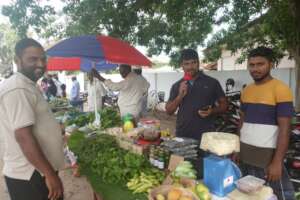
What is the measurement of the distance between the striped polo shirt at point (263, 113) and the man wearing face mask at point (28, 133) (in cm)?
160

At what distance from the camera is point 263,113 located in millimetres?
2404

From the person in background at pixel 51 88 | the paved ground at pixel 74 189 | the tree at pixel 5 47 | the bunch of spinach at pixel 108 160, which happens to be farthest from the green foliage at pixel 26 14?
the tree at pixel 5 47

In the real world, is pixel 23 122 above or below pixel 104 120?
above

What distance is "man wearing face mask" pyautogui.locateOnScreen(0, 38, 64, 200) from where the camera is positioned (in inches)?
77.8

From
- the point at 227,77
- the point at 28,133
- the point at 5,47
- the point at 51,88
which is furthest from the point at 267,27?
the point at 5,47

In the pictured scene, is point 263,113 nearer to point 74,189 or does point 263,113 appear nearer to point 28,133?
point 28,133

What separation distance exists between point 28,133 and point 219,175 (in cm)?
135

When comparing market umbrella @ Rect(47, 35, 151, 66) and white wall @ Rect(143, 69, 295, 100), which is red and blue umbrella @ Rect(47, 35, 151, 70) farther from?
white wall @ Rect(143, 69, 295, 100)

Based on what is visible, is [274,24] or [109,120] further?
[274,24]

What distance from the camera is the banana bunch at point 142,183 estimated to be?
7.75 feet

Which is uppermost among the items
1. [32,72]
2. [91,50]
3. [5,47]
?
[5,47]

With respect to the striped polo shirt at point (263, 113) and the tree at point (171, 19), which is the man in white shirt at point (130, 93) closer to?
the tree at point (171, 19)

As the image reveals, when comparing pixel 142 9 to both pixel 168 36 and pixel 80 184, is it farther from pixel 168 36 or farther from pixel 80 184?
pixel 80 184

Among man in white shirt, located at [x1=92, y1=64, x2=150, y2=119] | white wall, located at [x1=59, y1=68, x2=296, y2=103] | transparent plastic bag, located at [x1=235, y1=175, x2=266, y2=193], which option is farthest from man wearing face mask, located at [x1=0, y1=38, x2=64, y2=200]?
white wall, located at [x1=59, y1=68, x2=296, y2=103]
